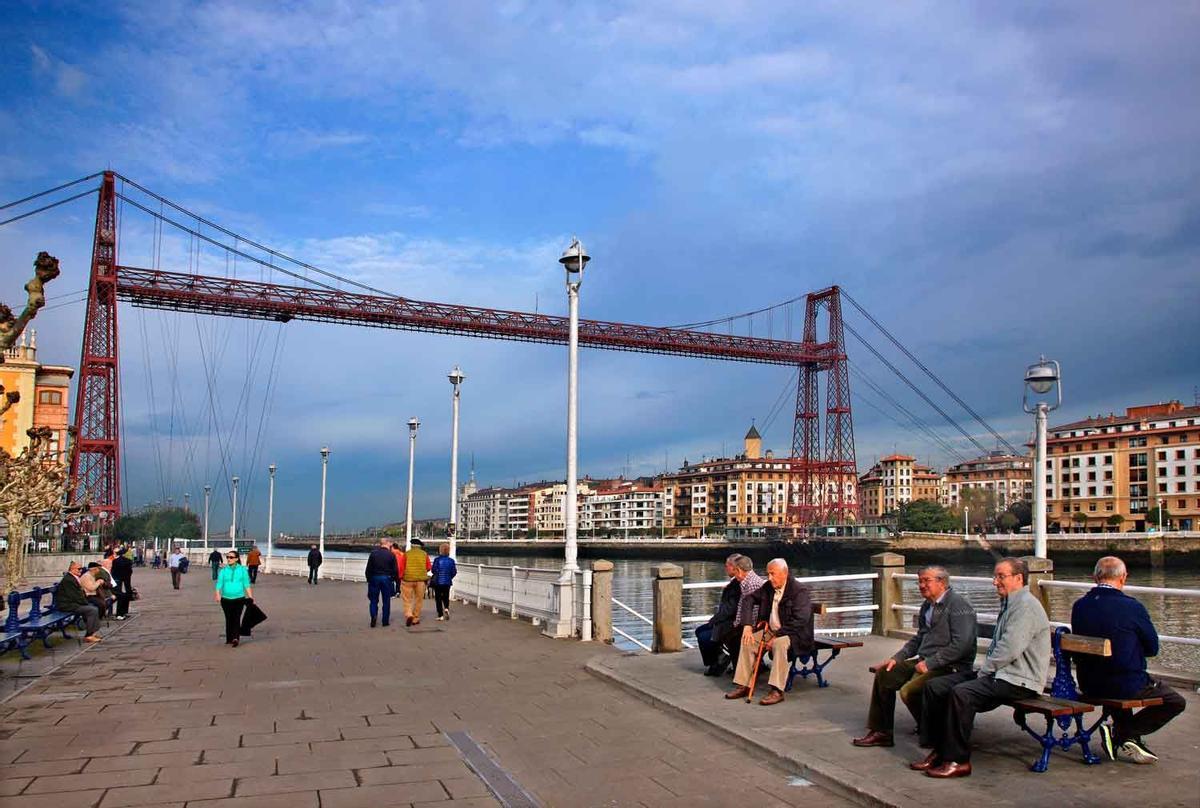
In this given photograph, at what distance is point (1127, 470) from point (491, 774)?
113286 mm

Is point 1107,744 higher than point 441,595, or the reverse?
point 1107,744

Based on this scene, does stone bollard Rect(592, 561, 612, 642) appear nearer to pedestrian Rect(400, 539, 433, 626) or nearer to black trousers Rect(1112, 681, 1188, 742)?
pedestrian Rect(400, 539, 433, 626)

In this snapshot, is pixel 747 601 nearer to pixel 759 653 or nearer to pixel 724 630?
pixel 724 630

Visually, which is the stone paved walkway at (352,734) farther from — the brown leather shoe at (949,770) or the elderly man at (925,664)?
the elderly man at (925,664)

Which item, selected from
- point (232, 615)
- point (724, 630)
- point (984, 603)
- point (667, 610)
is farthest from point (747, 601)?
point (984, 603)

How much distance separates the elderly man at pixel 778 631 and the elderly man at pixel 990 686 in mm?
2072

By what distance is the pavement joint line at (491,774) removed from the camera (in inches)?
219

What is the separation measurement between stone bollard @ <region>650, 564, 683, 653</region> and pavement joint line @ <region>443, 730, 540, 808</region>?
3912 millimetres

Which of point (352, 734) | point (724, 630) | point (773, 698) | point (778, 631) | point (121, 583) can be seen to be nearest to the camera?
point (352, 734)

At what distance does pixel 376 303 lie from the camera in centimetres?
6856

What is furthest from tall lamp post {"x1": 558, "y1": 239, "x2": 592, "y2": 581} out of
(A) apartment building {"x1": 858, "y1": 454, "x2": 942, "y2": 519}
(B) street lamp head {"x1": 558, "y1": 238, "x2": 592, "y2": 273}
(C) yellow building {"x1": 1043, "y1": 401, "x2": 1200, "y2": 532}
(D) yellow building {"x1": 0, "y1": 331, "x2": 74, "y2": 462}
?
(A) apartment building {"x1": 858, "y1": 454, "x2": 942, "y2": 519}

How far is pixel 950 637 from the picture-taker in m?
6.41

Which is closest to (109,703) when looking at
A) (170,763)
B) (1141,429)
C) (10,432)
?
(170,763)

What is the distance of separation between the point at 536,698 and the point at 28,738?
3.94m
